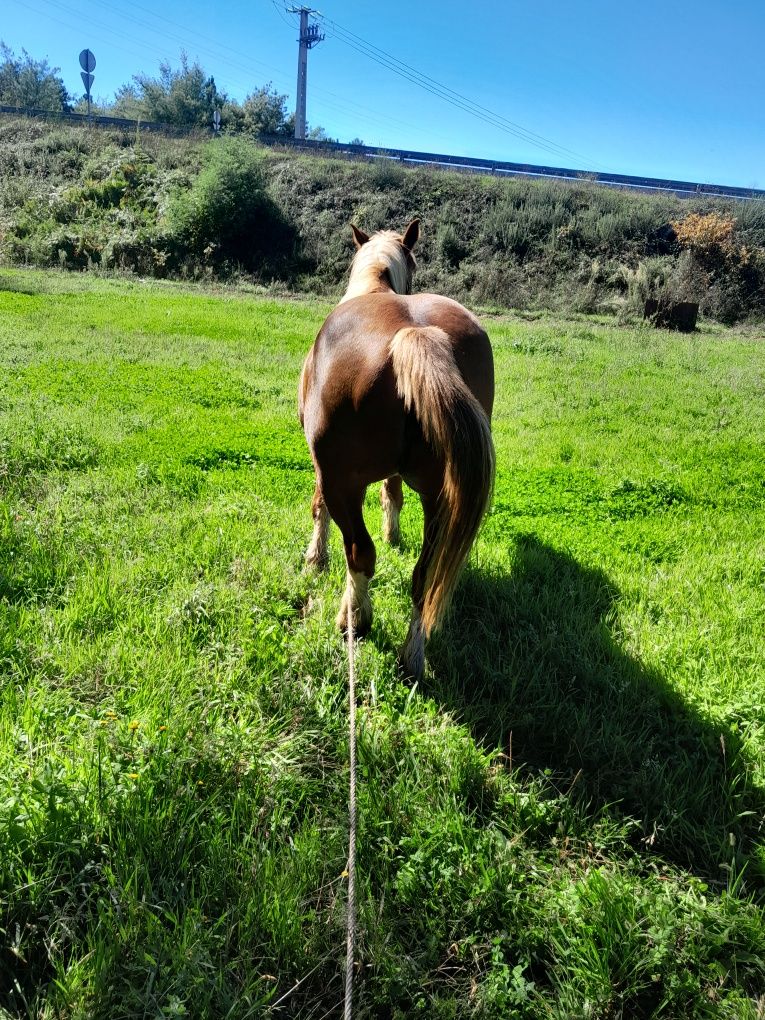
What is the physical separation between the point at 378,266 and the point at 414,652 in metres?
2.56

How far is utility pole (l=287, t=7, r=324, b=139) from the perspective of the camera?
134ft

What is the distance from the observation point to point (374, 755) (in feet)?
7.52

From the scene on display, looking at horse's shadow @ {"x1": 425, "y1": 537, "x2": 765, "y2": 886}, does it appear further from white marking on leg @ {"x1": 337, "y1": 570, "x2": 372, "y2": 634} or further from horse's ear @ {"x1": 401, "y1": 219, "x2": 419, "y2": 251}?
horse's ear @ {"x1": 401, "y1": 219, "x2": 419, "y2": 251}

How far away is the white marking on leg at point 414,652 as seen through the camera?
9.12 ft

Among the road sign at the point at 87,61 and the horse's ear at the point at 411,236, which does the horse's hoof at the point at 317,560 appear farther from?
the road sign at the point at 87,61

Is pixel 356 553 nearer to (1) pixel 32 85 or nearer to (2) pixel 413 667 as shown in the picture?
(2) pixel 413 667

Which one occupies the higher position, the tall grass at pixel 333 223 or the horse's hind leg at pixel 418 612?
the tall grass at pixel 333 223

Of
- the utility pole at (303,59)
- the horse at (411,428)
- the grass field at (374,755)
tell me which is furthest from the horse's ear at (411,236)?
the utility pole at (303,59)

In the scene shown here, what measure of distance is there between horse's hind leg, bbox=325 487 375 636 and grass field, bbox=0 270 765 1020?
0.16 metres

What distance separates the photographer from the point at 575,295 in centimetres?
1962

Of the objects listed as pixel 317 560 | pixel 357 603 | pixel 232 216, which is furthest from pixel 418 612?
pixel 232 216

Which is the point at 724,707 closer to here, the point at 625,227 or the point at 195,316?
the point at 195,316

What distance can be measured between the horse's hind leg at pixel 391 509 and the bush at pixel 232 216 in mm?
20948

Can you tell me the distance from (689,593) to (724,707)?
1096mm
